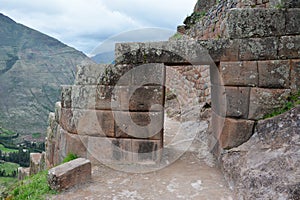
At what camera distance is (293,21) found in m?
4.89

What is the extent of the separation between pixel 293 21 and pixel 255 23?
66 centimetres

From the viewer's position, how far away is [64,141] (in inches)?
239

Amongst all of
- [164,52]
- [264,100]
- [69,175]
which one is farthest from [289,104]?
[69,175]

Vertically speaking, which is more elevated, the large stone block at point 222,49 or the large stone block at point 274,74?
the large stone block at point 222,49

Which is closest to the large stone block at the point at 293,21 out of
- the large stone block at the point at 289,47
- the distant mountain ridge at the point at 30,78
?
the large stone block at the point at 289,47

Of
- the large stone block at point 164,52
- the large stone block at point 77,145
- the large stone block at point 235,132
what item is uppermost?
the large stone block at point 164,52

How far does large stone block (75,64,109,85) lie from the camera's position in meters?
5.52

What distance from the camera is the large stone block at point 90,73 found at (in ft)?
18.1

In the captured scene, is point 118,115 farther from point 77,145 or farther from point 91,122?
point 77,145

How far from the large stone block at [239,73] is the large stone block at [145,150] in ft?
6.07

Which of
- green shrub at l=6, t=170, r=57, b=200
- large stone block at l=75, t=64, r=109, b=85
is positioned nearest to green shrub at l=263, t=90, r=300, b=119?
large stone block at l=75, t=64, r=109, b=85

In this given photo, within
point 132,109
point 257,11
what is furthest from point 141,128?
point 257,11

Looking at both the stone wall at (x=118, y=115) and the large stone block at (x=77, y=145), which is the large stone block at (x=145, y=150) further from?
the large stone block at (x=77, y=145)

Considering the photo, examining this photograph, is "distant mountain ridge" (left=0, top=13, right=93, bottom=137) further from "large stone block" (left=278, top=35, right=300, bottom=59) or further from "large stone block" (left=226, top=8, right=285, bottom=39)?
"large stone block" (left=278, top=35, right=300, bottom=59)
